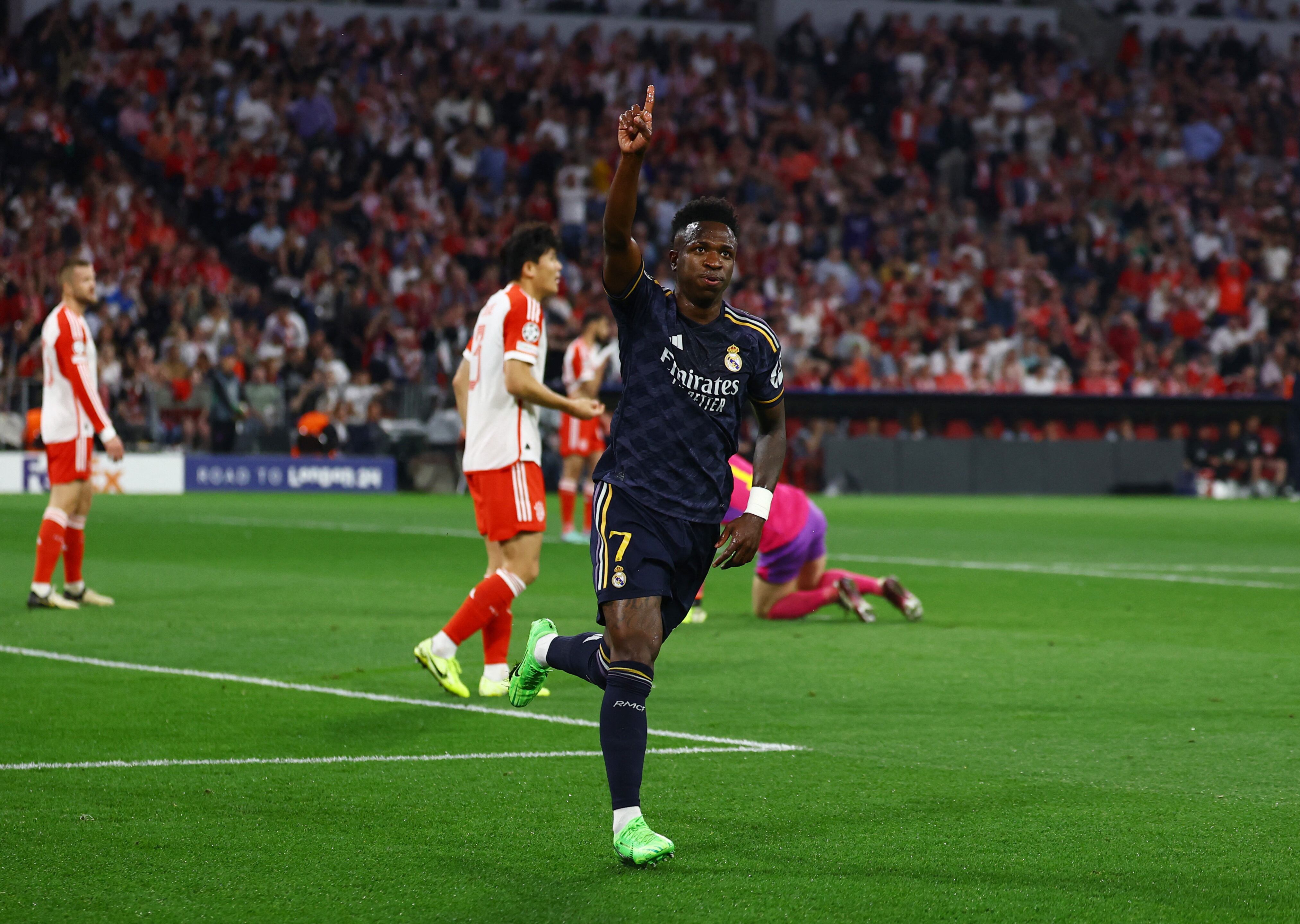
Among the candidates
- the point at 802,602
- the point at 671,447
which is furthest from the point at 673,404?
the point at 802,602

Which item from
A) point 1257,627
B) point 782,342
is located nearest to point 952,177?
point 782,342

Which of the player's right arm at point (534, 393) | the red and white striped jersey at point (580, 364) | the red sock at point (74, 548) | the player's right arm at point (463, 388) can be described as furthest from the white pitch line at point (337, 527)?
the player's right arm at point (534, 393)

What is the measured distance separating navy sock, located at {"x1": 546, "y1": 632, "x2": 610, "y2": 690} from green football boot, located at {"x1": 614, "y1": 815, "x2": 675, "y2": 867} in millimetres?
654

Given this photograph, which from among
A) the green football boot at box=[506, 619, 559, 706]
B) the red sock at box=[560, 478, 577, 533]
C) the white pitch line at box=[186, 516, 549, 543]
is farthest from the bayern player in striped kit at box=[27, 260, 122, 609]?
the red sock at box=[560, 478, 577, 533]

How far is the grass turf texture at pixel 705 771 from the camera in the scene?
14.6 ft

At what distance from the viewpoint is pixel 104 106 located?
29453 millimetres

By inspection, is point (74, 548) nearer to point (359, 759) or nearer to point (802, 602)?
point (802, 602)

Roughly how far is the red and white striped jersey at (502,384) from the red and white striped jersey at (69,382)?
394 cm

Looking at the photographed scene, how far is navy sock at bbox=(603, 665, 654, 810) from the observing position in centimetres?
485

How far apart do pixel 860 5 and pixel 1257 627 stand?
29.3 metres

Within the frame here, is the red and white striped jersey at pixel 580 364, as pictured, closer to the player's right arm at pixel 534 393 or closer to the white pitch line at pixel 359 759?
the player's right arm at pixel 534 393

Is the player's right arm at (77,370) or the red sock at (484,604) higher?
the player's right arm at (77,370)

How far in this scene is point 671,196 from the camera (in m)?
31.9

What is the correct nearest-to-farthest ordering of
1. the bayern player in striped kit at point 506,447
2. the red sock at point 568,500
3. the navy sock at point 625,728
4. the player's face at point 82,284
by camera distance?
the navy sock at point 625,728 → the bayern player in striped kit at point 506,447 → the player's face at point 82,284 → the red sock at point 568,500
